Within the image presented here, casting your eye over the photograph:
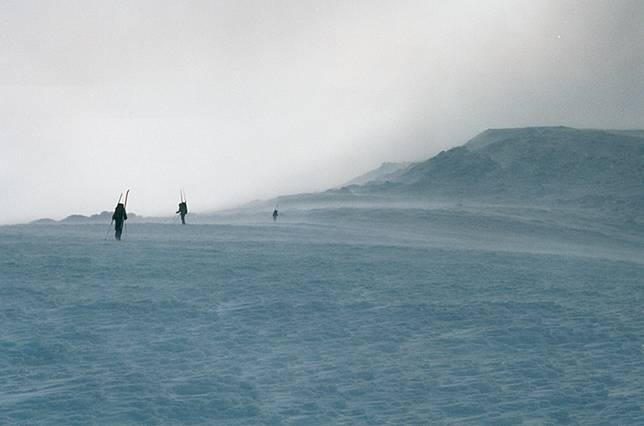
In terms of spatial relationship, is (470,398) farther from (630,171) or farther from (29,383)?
(630,171)

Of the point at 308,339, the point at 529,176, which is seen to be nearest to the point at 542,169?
the point at 529,176

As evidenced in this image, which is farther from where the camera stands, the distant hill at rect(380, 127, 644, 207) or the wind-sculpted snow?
the distant hill at rect(380, 127, 644, 207)

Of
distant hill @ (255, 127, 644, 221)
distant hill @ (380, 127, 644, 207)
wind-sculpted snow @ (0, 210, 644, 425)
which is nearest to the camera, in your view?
wind-sculpted snow @ (0, 210, 644, 425)

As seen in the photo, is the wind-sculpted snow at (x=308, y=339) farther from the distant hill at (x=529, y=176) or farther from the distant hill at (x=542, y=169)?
the distant hill at (x=542, y=169)

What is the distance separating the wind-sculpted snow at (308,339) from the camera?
9578mm

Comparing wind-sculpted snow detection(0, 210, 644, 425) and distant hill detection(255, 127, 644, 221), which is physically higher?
distant hill detection(255, 127, 644, 221)

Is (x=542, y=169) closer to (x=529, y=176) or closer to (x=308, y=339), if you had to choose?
(x=529, y=176)

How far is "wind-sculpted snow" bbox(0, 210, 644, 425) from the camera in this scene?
9.58 metres

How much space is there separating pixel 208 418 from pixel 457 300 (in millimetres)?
8243

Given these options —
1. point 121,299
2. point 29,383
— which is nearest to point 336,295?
point 121,299

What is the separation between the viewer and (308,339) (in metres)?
12.7

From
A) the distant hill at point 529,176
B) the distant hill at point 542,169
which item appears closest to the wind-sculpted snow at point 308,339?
the distant hill at point 529,176

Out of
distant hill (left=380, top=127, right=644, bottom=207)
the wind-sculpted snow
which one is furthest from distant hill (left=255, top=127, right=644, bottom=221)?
the wind-sculpted snow

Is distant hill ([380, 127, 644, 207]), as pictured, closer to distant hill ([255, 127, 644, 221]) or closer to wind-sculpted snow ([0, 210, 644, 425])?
distant hill ([255, 127, 644, 221])
